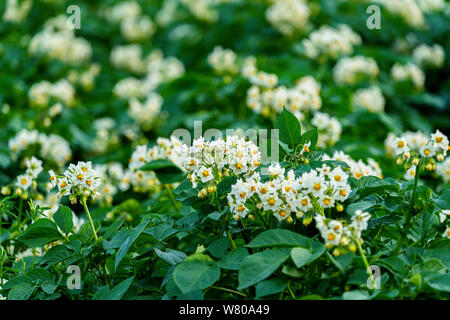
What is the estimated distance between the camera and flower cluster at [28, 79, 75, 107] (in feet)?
14.9

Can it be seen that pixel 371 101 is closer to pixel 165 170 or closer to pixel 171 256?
pixel 165 170

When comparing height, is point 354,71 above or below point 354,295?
above

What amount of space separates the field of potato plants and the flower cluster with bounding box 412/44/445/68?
0.08 feet

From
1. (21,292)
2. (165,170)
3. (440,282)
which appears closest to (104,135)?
(165,170)

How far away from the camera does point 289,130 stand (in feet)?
7.31

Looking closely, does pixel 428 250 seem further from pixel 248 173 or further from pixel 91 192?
pixel 91 192

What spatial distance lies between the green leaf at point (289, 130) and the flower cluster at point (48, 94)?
284 centimetres

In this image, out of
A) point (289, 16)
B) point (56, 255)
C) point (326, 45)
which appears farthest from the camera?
point (289, 16)

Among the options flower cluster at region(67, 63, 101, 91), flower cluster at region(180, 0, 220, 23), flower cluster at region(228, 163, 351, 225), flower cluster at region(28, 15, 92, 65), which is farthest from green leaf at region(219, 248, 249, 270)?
flower cluster at region(180, 0, 220, 23)

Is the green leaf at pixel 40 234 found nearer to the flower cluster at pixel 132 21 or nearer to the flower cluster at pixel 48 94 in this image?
the flower cluster at pixel 48 94

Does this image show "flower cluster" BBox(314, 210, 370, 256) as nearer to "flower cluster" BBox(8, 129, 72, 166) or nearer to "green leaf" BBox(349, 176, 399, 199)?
"green leaf" BBox(349, 176, 399, 199)

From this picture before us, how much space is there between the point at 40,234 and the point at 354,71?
3516mm
